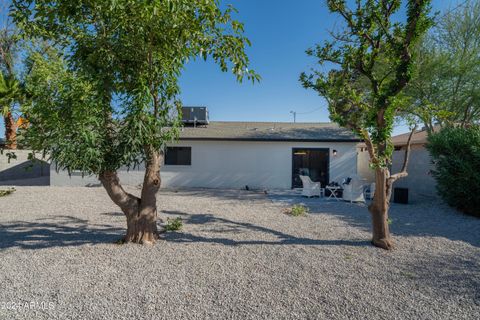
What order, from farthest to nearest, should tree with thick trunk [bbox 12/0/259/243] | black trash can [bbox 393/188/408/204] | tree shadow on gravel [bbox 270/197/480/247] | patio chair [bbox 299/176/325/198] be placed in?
1. patio chair [bbox 299/176/325/198]
2. black trash can [bbox 393/188/408/204]
3. tree shadow on gravel [bbox 270/197/480/247]
4. tree with thick trunk [bbox 12/0/259/243]

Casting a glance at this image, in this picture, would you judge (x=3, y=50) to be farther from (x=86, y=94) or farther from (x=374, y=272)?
(x=374, y=272)

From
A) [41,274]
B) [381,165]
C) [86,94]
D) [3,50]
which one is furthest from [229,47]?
[3,50]

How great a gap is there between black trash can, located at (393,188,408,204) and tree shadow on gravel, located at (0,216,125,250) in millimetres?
9751

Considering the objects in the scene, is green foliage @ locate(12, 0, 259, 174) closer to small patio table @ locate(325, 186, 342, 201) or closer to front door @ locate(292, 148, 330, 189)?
small patio table @ locate(325, 186, 342, 201)

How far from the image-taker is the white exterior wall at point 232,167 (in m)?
13.2

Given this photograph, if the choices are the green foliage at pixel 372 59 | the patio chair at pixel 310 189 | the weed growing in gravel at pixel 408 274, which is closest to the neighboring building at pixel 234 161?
the patio chair at pixel 310 189

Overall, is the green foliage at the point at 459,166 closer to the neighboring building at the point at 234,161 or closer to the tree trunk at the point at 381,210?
the tree trunk at the point at 381,210

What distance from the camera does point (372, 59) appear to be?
15.5ft

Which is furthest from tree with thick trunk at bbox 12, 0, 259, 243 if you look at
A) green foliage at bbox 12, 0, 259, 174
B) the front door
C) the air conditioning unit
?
the air conditioning unit

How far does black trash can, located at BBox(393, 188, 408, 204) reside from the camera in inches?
376

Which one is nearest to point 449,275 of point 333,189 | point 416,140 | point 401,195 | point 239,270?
point 239,270

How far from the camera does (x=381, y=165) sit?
4449 millimetres

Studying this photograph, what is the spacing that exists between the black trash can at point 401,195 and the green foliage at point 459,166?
1281mm

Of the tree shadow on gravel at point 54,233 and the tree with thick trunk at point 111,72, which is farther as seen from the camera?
A: the tree shadow on gravel at point 54,233
